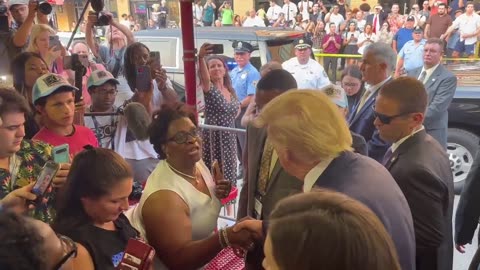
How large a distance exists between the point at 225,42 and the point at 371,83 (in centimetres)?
407

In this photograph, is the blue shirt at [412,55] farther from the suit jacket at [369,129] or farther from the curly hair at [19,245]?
the curly hair at [19,245]

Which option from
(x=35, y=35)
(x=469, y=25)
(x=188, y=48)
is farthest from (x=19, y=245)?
(x=469, y=25)

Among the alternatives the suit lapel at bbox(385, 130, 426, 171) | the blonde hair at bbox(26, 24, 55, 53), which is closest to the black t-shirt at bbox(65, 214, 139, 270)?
the suit lapel at bbox(385, 130, 426, 171)

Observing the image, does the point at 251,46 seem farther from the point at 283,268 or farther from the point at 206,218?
the point at 283,268

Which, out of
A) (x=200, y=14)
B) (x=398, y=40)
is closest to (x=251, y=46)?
(x=398, y=40)

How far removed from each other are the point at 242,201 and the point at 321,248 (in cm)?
178

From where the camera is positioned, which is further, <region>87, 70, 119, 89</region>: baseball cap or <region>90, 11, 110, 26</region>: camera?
<region>90, 11, 110, 26</region>: camera

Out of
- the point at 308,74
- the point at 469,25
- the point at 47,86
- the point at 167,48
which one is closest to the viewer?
the point at 47,86

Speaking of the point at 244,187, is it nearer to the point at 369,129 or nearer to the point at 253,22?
the point at 369,129

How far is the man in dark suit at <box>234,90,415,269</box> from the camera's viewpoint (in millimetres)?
1733

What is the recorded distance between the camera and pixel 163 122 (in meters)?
2.34

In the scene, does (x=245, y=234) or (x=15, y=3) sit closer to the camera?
(x=245, y=234)

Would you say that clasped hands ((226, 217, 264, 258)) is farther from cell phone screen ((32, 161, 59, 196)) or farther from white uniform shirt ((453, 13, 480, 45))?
white uniform shirt ((453, 13, 480, 45))

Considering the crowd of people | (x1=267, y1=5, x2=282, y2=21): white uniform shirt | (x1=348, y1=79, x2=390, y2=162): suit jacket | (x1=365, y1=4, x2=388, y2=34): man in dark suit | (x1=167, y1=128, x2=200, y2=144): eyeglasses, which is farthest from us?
(x1=267, y1=5, x2=282, y2=21): white uniform shirt
